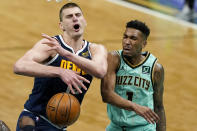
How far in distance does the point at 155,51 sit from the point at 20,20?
3.51 meters

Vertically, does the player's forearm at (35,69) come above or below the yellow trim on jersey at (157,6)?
below

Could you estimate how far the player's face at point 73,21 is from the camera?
6.60 meters

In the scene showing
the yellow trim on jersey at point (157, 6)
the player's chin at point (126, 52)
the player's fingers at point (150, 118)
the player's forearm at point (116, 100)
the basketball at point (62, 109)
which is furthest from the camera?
the yellow trim on jersey at point (157, 6)

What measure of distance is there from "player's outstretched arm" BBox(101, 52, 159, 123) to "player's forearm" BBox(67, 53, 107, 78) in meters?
0.31

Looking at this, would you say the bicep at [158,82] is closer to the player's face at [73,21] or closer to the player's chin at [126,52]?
the player's chin at [126,52]

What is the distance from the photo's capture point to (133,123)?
6.93 meters

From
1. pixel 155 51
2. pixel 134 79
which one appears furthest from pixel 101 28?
pixel 134 79

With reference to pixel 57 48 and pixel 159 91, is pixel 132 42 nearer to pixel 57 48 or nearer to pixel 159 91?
pixel 159 91

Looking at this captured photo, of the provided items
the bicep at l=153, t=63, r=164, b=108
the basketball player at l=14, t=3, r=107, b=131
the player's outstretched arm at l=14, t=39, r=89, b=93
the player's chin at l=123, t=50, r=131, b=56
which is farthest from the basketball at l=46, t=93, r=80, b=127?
the bicep at l=153, t=63, r=164, b=108

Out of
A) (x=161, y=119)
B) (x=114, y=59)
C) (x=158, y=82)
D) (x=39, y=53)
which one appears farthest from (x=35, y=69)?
(x=161, y=119)

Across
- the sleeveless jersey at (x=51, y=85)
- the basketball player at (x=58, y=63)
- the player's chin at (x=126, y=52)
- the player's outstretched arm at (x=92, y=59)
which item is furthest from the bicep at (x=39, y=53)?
the player's chin at (x=126, y=52)

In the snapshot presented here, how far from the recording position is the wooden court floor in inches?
388

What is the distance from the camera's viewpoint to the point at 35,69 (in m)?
6.14

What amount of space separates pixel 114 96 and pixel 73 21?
3.29ft
